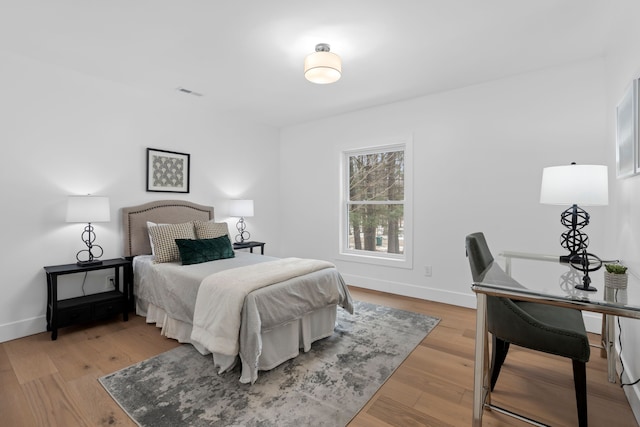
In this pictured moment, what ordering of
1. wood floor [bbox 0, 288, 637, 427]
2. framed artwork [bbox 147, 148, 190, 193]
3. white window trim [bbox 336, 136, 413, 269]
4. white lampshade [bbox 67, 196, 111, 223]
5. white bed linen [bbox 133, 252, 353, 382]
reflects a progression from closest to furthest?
1. wood floor [bbox 0, 288, 637, 427]
2. white bed linen [bbox 133, 252, 353, 382]
3. white lampshade [bbox 67, 196, 111, 223]
4. framed artwork [bbox 147, 148, 190, 193]
5. white window trim [bbox 336, 136, 413, 269]

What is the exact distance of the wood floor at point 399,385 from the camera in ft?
5.72

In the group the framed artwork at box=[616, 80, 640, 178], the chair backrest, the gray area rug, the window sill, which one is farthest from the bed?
the framed artwork at box=[616, 80, 640, 178]

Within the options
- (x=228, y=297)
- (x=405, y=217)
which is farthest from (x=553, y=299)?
(x=405, y=217)

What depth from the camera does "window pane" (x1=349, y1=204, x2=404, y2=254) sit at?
4.19 m

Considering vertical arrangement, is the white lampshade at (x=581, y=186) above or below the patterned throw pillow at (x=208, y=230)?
above

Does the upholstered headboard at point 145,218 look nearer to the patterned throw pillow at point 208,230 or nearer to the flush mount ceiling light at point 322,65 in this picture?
the patterned throw pillow at point 208,230

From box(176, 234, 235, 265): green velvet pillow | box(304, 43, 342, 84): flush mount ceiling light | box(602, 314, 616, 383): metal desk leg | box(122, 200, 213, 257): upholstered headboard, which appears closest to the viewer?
box(602, 314, 616, 383): metal desk leg

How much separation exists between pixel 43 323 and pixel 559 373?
4.37m

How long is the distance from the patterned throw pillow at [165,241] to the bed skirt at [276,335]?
0.49 m

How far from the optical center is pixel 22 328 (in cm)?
279

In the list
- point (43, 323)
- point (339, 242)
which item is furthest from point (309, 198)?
point (43, 323)

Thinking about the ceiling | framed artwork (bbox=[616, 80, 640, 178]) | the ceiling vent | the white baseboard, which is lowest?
the white baseboard

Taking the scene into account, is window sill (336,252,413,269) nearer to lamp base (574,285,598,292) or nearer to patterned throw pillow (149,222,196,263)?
patterned throw pillow (149,222,196,263)

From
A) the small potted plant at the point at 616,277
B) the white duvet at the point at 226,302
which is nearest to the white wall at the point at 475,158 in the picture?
the small potted plant at the point at 616,277
